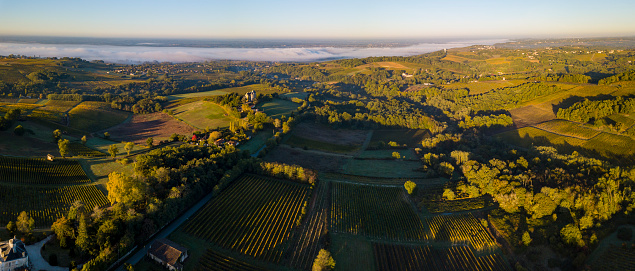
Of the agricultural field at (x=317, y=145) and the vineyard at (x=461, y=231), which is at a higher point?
the agricultural field at (x=317, y=145)

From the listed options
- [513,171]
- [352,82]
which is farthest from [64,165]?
[352,82]

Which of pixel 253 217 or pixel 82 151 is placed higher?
pixel 82 151

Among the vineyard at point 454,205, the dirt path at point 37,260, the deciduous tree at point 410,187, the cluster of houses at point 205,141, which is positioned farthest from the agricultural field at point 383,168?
the dirt path at point 37,260

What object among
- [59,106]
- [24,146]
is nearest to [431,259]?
[24,146]

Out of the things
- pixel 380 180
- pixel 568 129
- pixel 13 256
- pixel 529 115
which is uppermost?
pixel 529 115

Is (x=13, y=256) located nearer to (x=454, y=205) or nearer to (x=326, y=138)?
(x=454, y=205)

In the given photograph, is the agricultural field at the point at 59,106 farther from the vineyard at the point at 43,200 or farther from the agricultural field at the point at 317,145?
the agricultural field at the point at 317,145

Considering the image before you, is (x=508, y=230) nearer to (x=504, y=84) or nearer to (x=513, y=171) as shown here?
(x=513, y=171)

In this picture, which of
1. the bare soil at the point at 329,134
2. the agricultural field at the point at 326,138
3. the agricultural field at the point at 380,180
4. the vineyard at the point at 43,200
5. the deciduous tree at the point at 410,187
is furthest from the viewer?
the bare soil at the point at 329,134
